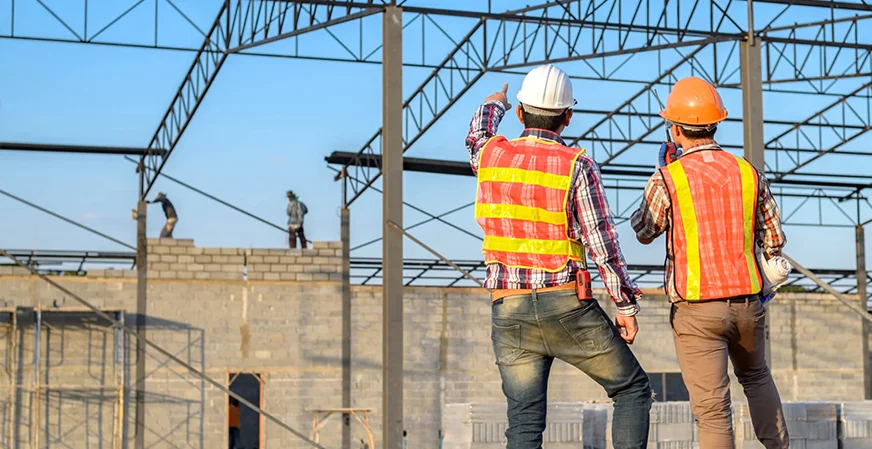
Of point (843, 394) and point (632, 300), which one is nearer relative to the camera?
point (632, 300)

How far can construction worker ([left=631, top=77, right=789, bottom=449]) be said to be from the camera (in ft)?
13.2

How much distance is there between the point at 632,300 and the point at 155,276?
1929cm

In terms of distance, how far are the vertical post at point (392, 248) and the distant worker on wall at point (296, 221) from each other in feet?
36.7

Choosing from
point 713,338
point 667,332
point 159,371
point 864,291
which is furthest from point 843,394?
point 713,338

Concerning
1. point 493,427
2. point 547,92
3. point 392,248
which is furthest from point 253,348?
point 547,92

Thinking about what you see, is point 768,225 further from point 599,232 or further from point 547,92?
point 547,92

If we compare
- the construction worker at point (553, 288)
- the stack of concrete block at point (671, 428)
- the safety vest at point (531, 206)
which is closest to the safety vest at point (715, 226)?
the construction worker at point (553, 288)

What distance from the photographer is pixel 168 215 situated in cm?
2288

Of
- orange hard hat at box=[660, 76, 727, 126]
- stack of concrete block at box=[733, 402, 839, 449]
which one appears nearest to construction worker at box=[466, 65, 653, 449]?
orange hard hat at box=[660, 76, 727, 126]

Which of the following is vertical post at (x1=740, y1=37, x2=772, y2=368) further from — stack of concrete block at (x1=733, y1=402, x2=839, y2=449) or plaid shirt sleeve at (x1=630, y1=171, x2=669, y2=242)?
plaid shirt sleeve at (x1=630, y1=171, x2=669, y2=242)

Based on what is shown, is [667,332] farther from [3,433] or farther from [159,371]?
[3,433]

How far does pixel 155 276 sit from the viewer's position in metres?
22.1

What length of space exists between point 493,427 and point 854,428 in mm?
2524

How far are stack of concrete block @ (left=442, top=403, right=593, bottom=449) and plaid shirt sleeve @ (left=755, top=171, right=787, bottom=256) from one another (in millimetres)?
3500
